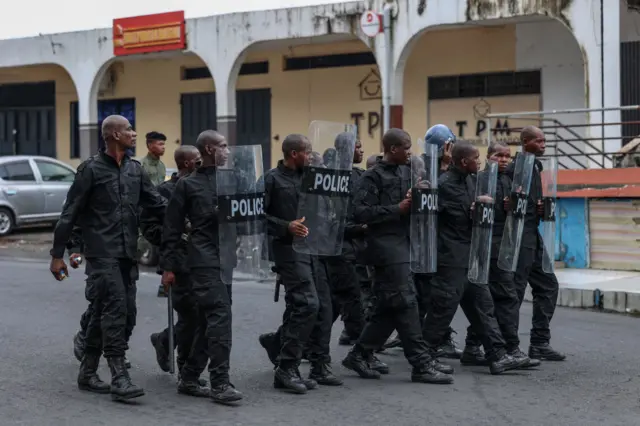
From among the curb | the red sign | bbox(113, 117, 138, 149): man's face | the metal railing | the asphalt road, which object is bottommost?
the asphalt road

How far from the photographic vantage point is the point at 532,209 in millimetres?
8898

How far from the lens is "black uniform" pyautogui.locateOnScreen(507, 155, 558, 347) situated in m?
8.84

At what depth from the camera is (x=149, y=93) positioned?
91.8ft

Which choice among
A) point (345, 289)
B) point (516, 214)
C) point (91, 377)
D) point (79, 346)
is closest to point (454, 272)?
point (516, 214)

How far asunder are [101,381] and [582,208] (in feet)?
29.6

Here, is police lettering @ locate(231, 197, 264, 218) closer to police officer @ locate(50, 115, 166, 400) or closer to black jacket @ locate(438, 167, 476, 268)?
police officer @ locate(50, 115, 166, 400)

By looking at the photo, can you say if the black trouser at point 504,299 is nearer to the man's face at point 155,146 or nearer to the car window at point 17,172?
the man's face at point 155,146

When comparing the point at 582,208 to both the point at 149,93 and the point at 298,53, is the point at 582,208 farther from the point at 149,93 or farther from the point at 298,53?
the point at 149,93

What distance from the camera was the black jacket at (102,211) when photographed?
7211mm

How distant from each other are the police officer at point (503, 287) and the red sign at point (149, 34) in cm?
1656

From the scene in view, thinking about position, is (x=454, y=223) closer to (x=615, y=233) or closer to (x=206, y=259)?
(x=206, y=259)

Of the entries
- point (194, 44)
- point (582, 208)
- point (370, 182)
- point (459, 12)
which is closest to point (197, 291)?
point (370, 182)

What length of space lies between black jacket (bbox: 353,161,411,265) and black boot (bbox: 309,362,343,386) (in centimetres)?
81

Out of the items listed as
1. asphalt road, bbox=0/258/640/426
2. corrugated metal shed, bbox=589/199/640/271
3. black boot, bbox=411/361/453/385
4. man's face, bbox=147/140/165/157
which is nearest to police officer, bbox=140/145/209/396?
asphalt road, bbox=0/258/640/426
